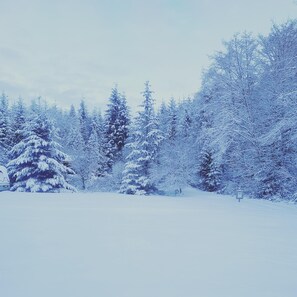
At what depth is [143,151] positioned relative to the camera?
26.7 m

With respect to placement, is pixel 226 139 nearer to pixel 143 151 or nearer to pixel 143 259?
pixel 143 151

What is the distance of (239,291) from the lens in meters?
3.41

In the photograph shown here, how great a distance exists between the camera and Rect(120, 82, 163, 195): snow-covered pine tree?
26422 mm

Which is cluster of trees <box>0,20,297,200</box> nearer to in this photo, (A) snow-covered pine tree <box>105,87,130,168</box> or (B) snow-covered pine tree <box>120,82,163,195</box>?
(B) snow-covered pine tree <box>120,82,163,195</box>

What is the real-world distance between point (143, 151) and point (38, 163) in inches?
363

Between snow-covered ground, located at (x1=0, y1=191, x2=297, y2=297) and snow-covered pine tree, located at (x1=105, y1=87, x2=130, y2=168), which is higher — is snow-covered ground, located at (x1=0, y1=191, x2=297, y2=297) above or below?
below

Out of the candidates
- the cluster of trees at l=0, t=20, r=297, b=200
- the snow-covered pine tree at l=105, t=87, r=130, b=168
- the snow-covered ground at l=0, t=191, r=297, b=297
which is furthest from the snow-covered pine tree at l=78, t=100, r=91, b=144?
the snow-covered ground at l=0, t=191, r=297, b=297

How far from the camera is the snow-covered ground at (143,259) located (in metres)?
3.42

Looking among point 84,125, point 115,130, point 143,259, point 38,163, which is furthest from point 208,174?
point 84,125

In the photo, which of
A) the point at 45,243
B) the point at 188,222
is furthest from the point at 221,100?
the point at 45,243

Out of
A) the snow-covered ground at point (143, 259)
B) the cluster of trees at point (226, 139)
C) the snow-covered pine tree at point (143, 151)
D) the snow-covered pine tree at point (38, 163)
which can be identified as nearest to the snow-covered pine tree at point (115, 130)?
the cluster of trees at point (226, 139)

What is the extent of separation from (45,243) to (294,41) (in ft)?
55.0

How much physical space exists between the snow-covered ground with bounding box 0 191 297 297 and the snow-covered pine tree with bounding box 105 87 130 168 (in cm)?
3106

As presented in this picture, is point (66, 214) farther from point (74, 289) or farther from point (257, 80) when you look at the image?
point (257, 80)
